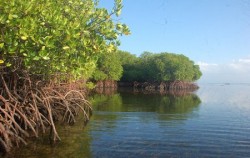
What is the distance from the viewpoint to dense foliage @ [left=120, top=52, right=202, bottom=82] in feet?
229

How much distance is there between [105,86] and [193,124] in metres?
47.7

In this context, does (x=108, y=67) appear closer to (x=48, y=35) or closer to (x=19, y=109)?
(x=19, y=109)

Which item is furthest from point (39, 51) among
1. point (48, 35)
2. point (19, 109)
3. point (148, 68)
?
point (148, 68)

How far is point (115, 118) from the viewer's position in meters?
19.9

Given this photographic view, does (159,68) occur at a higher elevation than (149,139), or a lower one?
higher

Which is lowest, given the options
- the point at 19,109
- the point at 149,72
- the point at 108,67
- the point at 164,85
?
the point at 19,109

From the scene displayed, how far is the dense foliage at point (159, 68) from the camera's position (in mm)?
69812

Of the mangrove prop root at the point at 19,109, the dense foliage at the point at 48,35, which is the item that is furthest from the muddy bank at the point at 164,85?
the dense foliage at the point at 48,35

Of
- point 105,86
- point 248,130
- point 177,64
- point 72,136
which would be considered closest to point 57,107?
point 72,136

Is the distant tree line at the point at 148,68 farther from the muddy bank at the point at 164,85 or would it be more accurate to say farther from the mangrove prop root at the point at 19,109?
the mangrove prop root at the point at 19,109

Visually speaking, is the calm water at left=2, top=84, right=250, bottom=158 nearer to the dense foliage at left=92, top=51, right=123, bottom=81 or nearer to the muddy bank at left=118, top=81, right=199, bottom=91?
the dense foliage at left=92, top=51, right=123, bottom=81

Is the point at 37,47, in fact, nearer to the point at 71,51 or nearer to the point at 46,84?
the point at 71,51

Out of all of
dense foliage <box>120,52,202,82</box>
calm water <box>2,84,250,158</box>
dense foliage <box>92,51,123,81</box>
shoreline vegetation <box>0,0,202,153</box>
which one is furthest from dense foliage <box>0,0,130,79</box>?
dense foliage <box>120,52,202,82</box>

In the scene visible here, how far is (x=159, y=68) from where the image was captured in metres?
69.6
